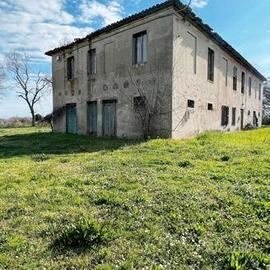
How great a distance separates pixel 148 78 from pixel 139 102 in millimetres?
1249

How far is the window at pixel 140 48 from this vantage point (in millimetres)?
15435

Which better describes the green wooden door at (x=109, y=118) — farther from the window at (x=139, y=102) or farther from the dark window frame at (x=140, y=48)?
the dark window frame at (x=140, y=48)

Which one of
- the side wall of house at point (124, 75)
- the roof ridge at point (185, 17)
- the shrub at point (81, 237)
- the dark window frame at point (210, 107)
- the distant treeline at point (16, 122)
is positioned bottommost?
the shrub at point (81, 237)

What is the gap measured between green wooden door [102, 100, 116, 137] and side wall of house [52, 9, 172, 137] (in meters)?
0.25

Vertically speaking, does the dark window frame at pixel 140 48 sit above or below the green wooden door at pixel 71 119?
above

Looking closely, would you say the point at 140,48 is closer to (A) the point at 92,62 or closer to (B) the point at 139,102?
(B) the point at 139,102

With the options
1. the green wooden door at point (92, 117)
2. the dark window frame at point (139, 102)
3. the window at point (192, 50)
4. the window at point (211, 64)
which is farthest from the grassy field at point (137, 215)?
the window at point (211, 64)

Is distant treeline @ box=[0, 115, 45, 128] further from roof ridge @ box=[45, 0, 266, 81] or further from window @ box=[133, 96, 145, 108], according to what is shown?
window @ box=[133, 96, 145, 108]

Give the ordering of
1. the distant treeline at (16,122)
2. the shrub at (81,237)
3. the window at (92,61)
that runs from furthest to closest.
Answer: the distant treeline at (16,122) → the window at (92,61) → the shrub at (81,237)

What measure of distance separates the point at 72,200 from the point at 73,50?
1659cm

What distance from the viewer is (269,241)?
14.4ft

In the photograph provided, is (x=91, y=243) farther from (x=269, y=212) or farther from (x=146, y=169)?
(x=146, y=169)

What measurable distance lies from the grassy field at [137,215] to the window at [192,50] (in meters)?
7.67

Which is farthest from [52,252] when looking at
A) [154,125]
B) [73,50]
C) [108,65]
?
[73,50]
